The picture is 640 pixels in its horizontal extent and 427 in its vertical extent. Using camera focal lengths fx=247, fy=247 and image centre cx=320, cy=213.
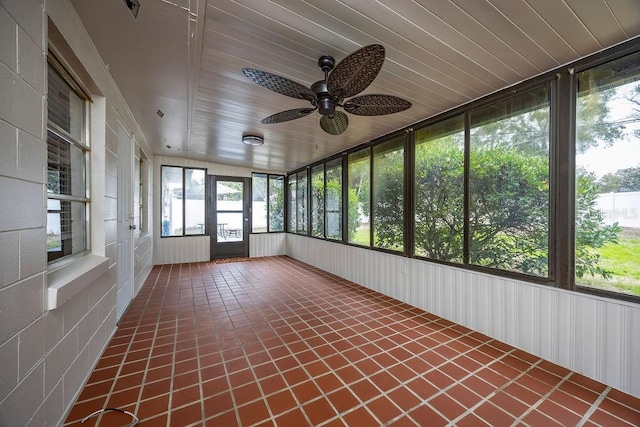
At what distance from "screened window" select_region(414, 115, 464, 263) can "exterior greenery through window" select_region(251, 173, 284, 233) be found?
4568mm

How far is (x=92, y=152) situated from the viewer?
203 centimetres

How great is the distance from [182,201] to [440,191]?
18.1ft

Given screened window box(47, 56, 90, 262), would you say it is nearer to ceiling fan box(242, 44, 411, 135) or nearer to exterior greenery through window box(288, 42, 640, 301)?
ceiling fan box(242, 44, 411, 135)

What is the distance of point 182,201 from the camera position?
5832 millimetres

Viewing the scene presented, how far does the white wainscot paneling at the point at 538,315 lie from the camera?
173 cm

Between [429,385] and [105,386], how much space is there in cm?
230

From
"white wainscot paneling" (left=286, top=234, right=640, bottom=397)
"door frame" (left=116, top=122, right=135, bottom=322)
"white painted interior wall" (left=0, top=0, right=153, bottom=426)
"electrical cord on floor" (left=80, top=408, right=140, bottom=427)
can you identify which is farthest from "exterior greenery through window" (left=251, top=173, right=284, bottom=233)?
"electrical cord on floor" (left=80, top=408, right=140, bottom=427)

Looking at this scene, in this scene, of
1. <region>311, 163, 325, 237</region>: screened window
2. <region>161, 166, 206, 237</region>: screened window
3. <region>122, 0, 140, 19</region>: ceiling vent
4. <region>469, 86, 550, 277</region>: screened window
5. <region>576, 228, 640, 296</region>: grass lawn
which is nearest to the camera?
<region>122, 0, 140, 19</region>: ceiling vent

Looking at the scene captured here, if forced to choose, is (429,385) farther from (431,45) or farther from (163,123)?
(163,123)

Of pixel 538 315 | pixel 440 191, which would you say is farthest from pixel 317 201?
pixel 538 315

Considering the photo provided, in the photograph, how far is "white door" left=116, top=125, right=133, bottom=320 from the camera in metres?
2.70

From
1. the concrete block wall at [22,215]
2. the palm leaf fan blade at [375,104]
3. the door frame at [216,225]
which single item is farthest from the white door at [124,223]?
the door frame at [216,225]

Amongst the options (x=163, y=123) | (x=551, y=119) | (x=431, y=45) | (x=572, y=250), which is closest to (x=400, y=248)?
(x=572, y=250)

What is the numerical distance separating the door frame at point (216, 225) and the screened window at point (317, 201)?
1885 mm
